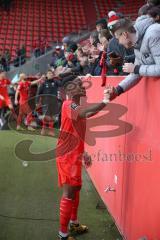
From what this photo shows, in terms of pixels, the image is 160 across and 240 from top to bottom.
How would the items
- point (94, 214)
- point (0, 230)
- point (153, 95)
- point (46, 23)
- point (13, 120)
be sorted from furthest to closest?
point (46, 23) < point (13, 120) < point (94, 214) < point (0, 230) < point (153, 95)

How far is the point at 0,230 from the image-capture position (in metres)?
4.56

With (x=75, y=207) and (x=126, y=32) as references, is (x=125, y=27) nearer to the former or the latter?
(x=126, y=32)

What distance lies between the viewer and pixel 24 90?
1384cm

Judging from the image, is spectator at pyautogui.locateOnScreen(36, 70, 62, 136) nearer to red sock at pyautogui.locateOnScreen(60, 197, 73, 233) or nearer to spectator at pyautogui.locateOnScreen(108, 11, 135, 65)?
spectator at pyautogui.locateOnScreen(108, 11, 135, 65)

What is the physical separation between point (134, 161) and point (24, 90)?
10153 millimetres

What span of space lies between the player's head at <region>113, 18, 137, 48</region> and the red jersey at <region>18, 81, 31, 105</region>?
33.3 ft

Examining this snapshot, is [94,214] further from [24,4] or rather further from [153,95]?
[24,4]

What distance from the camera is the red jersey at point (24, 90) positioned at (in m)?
13.8

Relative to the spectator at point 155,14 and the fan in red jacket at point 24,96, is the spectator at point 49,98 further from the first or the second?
the spectator at point 155,14

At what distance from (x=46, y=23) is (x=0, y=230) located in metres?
19.2

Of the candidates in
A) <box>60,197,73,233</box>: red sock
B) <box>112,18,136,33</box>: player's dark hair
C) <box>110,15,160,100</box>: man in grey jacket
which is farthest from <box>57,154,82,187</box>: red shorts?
<box>112,18,136,33</box>: player's dark hair

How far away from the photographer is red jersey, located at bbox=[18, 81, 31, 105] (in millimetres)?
13773

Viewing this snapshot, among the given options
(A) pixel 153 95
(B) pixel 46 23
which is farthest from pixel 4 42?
(A) pixel 153 95

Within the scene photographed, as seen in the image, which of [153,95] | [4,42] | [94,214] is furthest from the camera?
[4,42]
